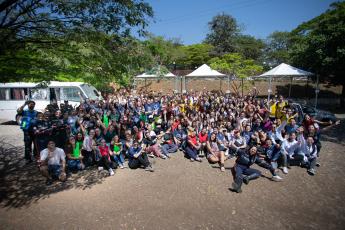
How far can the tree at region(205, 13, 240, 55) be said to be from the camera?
57500 mm

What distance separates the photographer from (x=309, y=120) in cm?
949

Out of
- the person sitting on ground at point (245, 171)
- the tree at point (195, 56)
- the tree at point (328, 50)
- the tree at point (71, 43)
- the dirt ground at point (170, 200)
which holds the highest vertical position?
the tree at point (195, 56)

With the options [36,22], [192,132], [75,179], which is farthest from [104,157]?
[36,22]

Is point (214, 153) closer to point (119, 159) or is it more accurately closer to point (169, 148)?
point (169, 148)

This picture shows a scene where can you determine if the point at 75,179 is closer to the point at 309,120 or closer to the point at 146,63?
the point at 146,63

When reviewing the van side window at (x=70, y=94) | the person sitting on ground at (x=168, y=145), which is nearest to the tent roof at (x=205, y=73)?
Answer: the van side window at (x=70, y=94)

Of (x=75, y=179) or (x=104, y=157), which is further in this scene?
(x=104, y=157)

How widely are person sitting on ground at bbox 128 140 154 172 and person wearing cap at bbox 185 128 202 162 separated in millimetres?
1716

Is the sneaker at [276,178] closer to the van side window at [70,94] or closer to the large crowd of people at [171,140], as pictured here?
the large crowd of people at [171,140]

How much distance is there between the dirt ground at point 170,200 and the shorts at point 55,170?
356 mm

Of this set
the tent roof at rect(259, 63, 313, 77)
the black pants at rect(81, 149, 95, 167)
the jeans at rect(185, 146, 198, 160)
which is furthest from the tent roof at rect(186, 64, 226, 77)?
the black pants at rect(81, 149, 95, 167)

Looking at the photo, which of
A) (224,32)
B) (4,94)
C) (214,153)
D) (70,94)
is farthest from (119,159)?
(224,32)

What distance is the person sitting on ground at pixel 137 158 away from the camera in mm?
7988

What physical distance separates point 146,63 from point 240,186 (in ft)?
13.9
